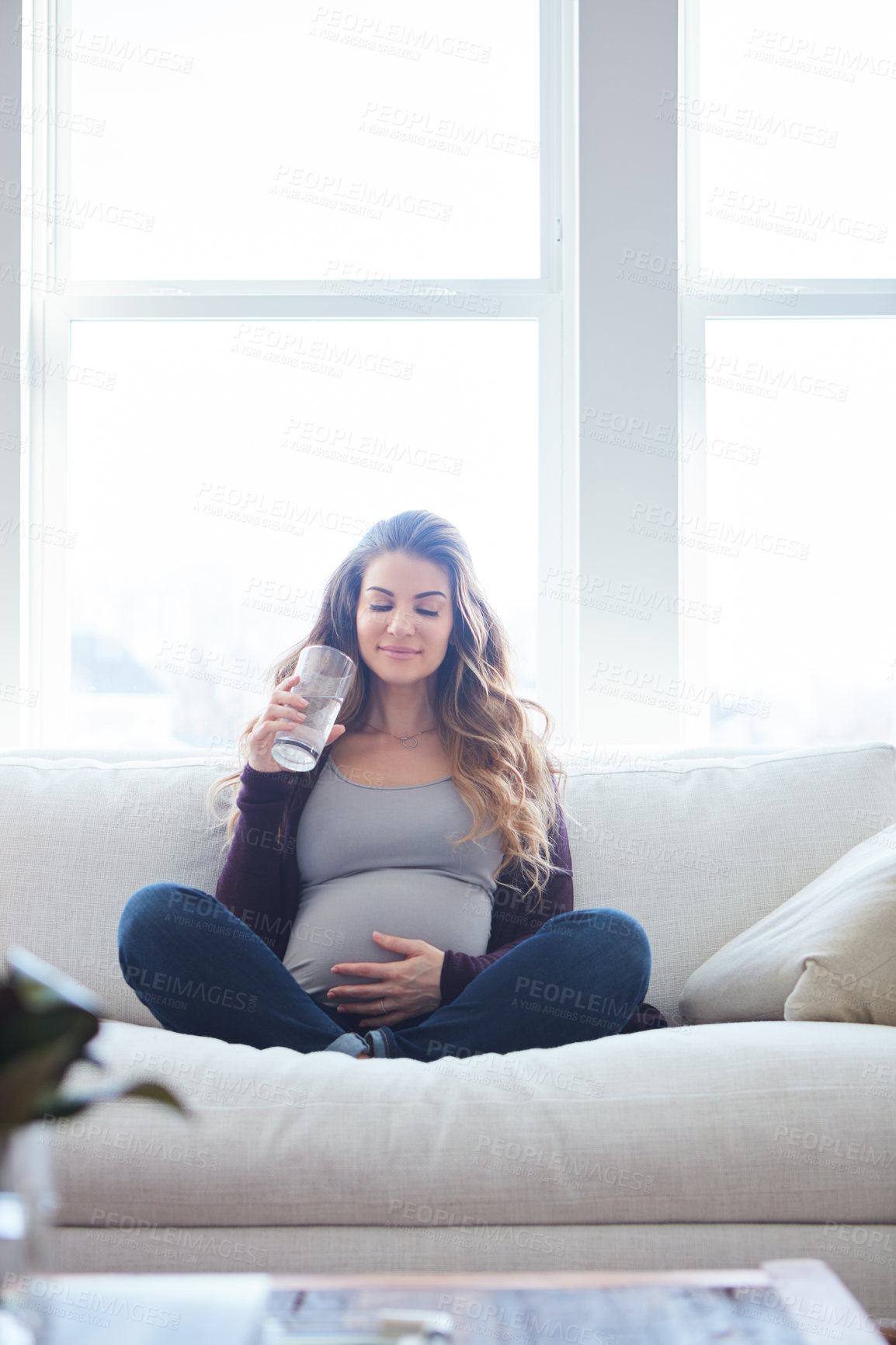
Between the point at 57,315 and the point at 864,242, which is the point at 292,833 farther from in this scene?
the point at 864,242

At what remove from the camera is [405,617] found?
5.64ft

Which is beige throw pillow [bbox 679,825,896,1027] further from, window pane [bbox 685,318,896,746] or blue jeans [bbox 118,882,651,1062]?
window pane [bbox 685,318,896,746]

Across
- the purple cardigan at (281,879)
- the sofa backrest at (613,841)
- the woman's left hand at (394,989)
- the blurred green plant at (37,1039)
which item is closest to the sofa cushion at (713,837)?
the sofa backrest at (613,841)

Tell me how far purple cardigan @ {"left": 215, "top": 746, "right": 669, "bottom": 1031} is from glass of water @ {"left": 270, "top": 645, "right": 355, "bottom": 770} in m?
0.09

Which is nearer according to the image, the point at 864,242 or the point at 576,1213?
the point at 576,1213

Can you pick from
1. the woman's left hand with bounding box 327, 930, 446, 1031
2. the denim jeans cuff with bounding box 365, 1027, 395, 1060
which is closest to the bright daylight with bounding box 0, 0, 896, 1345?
the woman's left hand with bounding box 327, 930, 446, 1031

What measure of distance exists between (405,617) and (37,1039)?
4.24ft

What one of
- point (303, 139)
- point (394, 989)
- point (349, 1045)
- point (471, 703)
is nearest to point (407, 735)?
point (471, 703)

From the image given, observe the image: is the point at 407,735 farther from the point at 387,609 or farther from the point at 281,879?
the point at 281,879

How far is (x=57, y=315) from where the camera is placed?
2.46 meters

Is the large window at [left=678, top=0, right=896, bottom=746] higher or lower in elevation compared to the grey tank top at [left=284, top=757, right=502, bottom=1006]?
higher

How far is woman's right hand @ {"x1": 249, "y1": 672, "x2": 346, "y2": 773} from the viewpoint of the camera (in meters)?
1.43

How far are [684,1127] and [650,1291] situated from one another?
1.68 ft

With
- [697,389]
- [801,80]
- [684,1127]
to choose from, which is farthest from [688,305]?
[684,1127]
